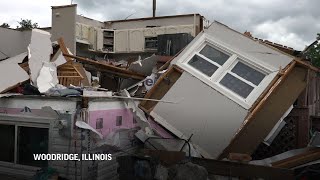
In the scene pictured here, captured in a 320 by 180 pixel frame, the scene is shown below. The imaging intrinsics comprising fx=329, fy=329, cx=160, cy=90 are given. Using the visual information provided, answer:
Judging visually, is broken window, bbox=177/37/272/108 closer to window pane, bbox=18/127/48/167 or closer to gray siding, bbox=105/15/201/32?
window pane, bbox=18/127/48/167

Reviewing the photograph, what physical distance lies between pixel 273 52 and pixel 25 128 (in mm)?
6048

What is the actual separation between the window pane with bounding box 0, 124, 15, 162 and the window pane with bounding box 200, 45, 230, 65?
16.4 ft

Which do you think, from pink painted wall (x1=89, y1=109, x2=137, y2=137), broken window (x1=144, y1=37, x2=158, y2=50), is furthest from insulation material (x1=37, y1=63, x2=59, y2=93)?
broken window (x1=144, y1=37, x2=158, y2=50)

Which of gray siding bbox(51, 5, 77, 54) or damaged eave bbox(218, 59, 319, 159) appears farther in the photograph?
gray siding bbox(51, 5, 77, 54)

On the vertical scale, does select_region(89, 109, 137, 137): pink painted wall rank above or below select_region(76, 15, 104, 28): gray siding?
below

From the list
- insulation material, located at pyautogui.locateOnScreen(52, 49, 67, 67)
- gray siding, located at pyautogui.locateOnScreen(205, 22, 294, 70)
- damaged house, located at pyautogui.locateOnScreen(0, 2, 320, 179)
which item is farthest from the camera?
insulation material, located at pyautogui.locateOnScreen(52, 49, 67, 67)

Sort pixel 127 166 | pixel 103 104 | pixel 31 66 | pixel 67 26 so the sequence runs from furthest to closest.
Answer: pixel 67 26 < pixel 31 66 < pixel 103 104 < pixel 127 166

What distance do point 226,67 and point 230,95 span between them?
868 mm

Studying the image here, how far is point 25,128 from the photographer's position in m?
7.19

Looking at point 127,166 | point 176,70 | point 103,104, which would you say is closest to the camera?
point 127,166

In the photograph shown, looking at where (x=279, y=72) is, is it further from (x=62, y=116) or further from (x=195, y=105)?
(x=62, y=116)

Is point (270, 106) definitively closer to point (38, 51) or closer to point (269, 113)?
point (269, 113)

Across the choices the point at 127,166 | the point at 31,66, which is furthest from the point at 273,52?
the point at 31,66

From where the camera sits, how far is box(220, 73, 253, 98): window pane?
7.80 m
